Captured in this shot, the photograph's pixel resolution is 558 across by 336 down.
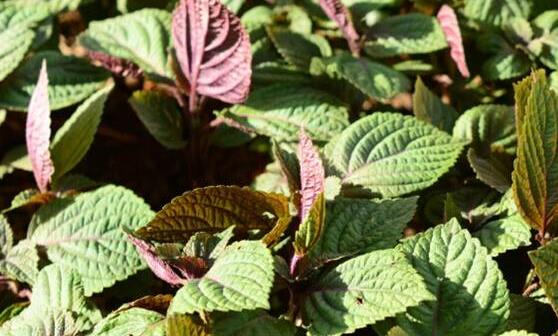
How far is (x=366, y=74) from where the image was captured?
1.61 m

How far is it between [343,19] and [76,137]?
56 centimetres

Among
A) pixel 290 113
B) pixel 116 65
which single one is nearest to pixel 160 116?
pixel 116 65

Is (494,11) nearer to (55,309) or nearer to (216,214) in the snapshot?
(216,214)

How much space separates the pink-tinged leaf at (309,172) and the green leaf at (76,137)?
452mm

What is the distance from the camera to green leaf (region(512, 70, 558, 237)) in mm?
1220

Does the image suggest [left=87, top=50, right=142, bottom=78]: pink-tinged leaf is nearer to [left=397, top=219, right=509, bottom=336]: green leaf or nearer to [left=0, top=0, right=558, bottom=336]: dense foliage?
[left=0, top=0, right=558, bottom=336]: dense foliage

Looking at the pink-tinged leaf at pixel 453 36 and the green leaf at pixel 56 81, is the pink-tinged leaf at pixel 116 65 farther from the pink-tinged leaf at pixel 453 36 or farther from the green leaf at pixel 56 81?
the pink-tinged leaf at pixel 453 36

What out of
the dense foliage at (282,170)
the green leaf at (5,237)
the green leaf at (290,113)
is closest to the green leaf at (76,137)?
the dense foliage at (282,170)

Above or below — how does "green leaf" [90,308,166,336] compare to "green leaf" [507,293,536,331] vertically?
above

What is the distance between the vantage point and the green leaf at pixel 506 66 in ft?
5.53

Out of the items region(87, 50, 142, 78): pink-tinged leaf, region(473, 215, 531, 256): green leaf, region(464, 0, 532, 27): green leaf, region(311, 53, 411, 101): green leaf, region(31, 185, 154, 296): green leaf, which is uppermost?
region(464, 0, 532, 27): green leaf

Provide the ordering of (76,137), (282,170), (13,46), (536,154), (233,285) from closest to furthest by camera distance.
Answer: (233,285), (536,154), (282,170), (76,137), (13,46)

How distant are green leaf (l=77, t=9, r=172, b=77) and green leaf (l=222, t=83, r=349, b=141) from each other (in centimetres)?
20

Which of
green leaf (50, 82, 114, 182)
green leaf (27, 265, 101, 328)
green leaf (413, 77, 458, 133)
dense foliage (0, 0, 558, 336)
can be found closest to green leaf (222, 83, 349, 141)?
dense foliage (0, 0, 558, 336)
